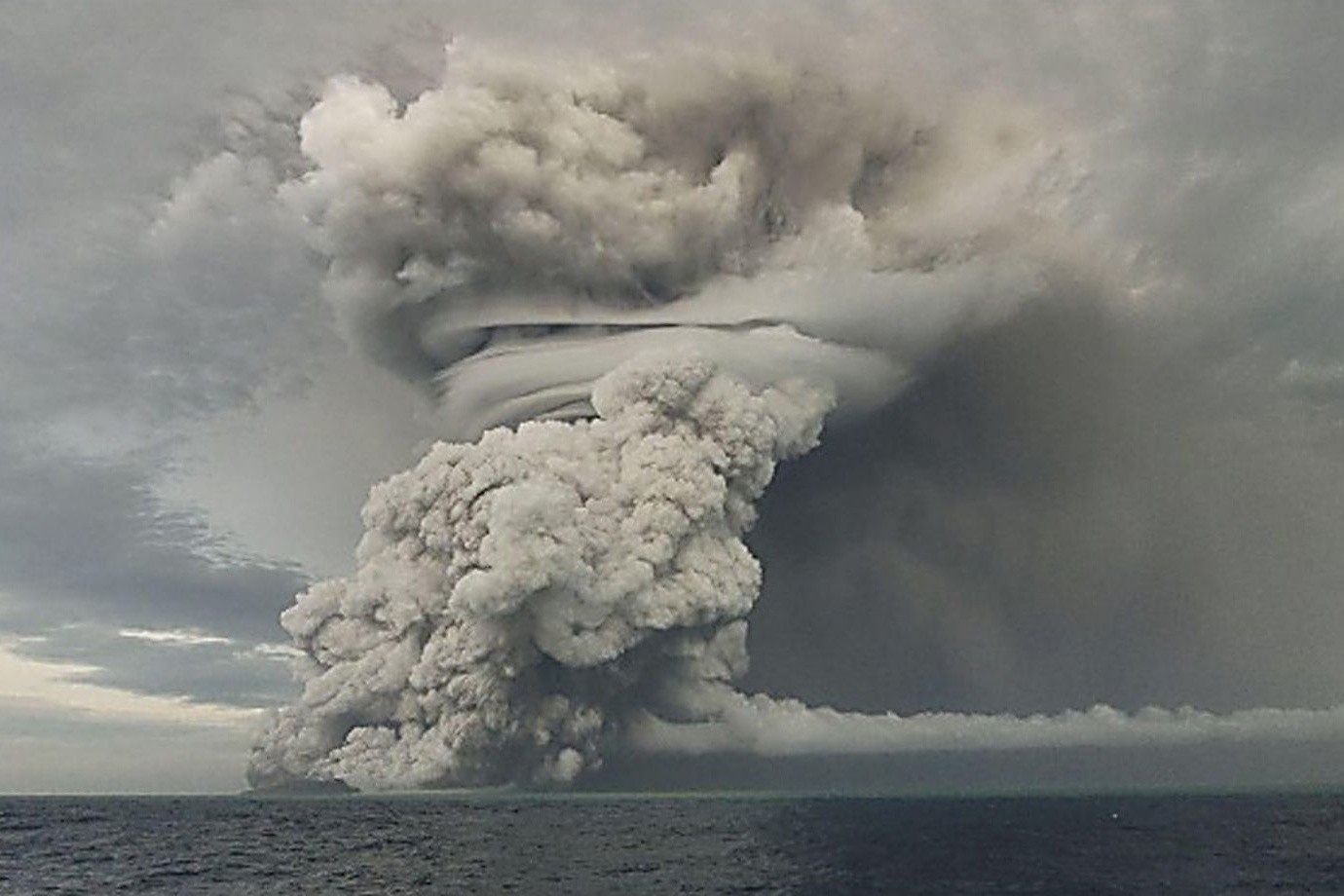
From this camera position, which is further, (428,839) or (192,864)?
(428,839)

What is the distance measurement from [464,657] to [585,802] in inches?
2304

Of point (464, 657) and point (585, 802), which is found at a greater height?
point (464, 657)

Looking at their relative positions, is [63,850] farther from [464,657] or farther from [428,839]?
[464,657]

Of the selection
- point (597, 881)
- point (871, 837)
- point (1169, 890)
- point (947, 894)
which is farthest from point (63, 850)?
point (1169, 890)

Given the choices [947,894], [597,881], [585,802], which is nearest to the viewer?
[947,894]

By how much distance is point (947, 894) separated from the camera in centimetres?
5203

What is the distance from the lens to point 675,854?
242 ft

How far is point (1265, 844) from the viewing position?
83.3 metres

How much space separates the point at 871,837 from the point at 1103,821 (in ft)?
134

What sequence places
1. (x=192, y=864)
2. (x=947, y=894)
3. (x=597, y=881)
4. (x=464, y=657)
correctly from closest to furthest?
1. (x=947, y=894)
2. (x=597, y=881)
3. (x=192, y=864)
4. (x=464, y=657)

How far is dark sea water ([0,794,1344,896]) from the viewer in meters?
56.8

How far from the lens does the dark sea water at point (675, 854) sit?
56.8 metres

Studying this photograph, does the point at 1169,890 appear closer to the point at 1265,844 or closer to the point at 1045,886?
the point at 1045,886

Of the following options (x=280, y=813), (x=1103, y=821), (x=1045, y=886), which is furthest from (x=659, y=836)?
(x=280, y=813)
